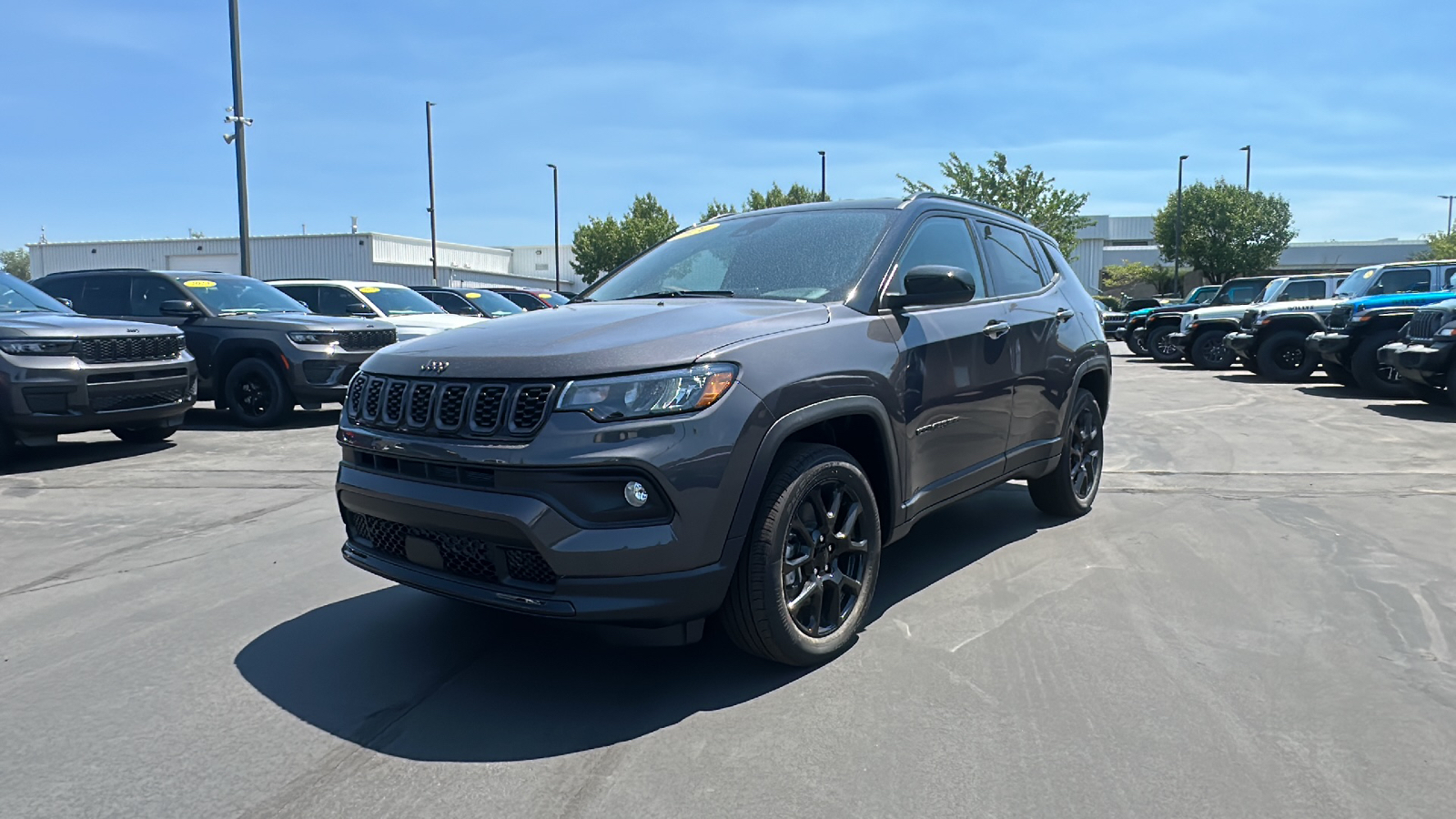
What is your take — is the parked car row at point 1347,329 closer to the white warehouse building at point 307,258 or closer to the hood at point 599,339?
the hood at point 599,339

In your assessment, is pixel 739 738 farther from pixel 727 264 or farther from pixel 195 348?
pixel 195 348

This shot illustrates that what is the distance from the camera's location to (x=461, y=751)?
2.82m

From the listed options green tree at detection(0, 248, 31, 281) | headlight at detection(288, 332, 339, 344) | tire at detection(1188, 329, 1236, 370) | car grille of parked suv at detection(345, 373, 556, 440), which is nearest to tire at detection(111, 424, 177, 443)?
headlight at detection(288, 332, 339, 344)

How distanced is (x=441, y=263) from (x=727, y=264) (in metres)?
66.1

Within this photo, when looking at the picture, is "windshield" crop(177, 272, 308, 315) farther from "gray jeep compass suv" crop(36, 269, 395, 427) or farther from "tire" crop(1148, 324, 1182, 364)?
"tire" crop(1148, 324, 1182, 364)

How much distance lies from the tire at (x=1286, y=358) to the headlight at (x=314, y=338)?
1403 centimetres

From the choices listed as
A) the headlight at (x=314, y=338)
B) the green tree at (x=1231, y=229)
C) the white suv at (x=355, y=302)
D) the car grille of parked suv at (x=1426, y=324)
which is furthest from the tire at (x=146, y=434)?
the green tree at (x=1231, y=229)

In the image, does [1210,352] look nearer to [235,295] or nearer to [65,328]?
[235,295]

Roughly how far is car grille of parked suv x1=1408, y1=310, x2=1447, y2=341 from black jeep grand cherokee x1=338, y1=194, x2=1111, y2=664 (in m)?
9.17

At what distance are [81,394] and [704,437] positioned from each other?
699 cm

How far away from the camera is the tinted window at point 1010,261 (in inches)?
199

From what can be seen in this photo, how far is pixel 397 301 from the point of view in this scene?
1467 cm

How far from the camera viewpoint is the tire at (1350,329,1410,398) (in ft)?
41.9

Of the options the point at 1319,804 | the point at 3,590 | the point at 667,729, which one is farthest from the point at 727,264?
the point at 3,590
